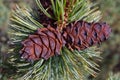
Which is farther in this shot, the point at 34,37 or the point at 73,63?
the point at 73,63

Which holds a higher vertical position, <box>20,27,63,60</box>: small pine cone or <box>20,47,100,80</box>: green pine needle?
<box>20,27,63,60</box>: small pine cone

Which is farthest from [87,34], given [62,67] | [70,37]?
[62,67]

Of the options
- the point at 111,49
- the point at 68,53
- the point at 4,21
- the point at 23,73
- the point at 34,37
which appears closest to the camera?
the point at 34,37

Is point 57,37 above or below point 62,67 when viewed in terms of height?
above

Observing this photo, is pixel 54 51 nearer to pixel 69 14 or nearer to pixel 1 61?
pixel 69 14

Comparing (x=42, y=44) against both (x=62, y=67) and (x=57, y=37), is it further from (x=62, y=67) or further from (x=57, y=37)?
(x=62, y=67)

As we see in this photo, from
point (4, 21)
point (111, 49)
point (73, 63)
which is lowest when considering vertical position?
point (111, 49)

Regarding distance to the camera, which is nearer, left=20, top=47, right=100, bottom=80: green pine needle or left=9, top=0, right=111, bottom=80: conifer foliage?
left=9, top=0, right=111, bottom=80: conifer foliage

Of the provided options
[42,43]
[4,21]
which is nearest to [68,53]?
[42,43]
